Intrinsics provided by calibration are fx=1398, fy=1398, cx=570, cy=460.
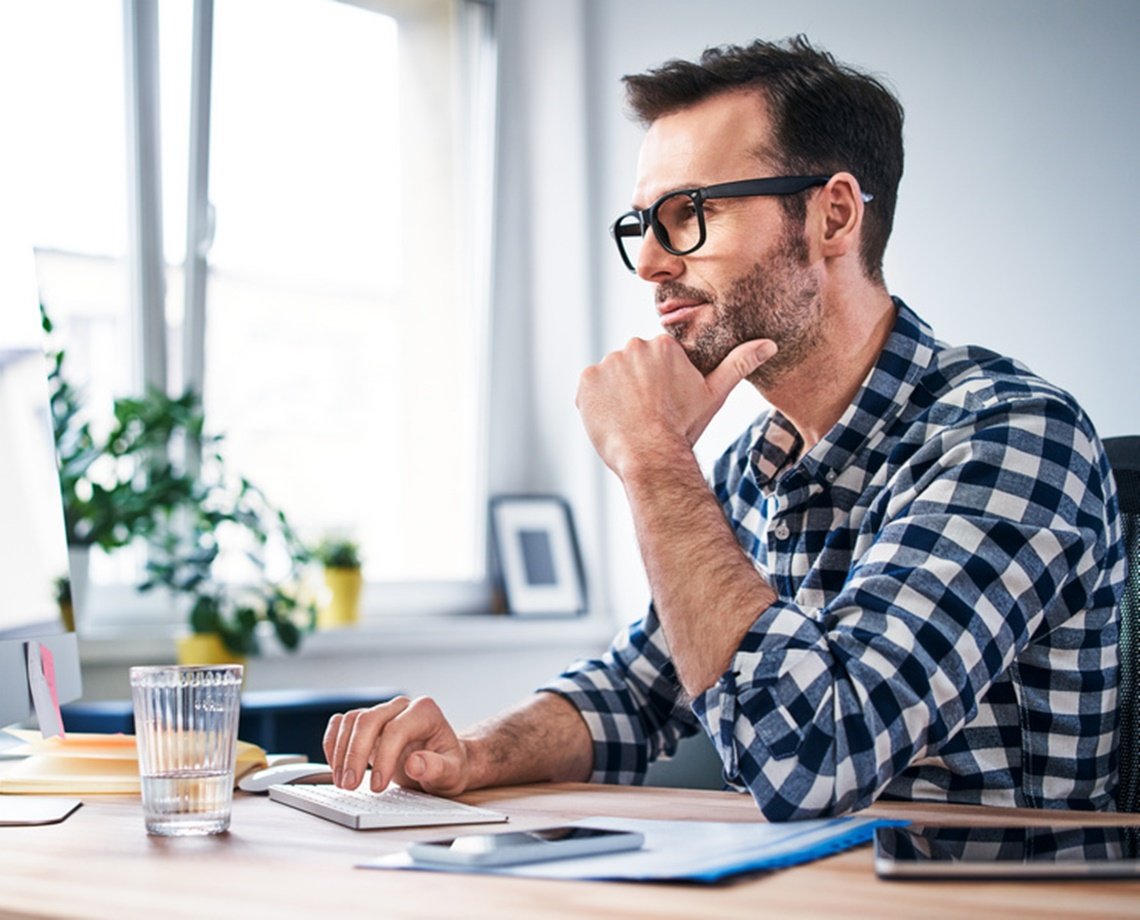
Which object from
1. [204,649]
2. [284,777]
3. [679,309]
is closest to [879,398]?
[679,309]

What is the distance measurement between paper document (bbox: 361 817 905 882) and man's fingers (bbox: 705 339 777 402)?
651mm

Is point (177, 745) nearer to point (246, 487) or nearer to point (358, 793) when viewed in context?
point (358, 793)

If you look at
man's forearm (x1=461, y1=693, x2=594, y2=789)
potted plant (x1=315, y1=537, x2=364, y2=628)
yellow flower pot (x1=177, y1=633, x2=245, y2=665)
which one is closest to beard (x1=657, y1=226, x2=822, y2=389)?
man's forearm (x1=461, y1=693, x2=594, y2=789)

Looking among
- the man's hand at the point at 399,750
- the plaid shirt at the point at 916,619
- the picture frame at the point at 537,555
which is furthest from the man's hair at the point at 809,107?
the picture frame at the point at 537,555

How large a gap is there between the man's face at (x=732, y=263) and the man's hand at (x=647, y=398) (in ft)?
0.31

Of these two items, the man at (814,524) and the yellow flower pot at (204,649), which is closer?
the man at (814,524)

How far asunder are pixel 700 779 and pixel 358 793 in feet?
1.71

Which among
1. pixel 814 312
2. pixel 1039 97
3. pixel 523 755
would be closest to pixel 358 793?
pixel 523 755

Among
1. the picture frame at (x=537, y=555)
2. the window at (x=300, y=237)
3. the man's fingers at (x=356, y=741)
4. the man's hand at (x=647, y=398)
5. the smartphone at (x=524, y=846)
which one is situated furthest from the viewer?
the picture frame at (x=537, y=555)

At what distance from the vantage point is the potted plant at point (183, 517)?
3088mm

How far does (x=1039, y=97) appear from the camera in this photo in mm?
3051

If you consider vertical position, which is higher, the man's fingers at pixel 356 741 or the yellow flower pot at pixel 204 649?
the man's fingers at pixel 356 741

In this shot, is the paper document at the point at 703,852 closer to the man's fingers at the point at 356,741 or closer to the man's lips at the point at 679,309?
the man's fingers at the point at 356,741

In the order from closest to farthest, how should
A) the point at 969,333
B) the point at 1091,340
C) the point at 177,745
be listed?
the point at 177,745 < the point at 1091,340 < the point at 969,333
